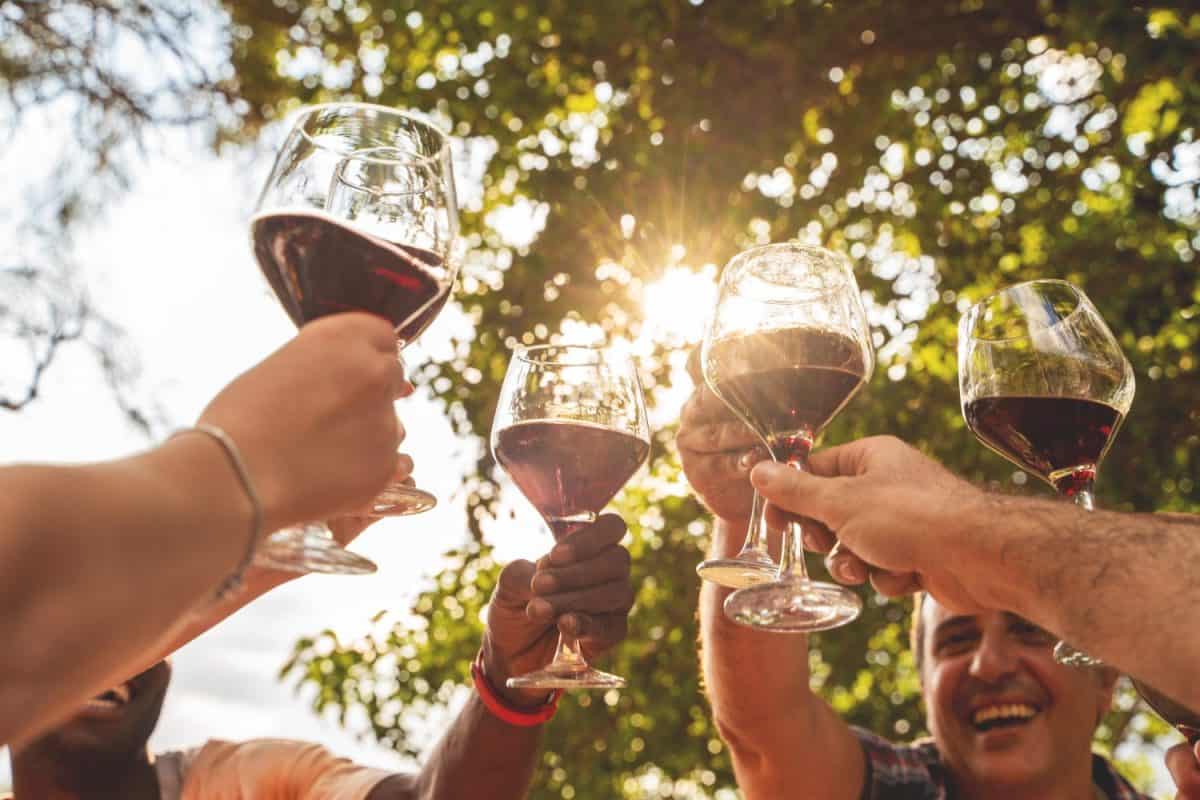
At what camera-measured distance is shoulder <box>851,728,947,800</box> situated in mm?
3686

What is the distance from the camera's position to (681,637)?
7148 mm

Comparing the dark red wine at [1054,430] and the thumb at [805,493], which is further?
the dark red wine at [1054,430]

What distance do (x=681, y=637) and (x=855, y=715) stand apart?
4.30 feet

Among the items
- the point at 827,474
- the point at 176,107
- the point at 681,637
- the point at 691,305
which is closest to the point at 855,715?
the point at 681,637

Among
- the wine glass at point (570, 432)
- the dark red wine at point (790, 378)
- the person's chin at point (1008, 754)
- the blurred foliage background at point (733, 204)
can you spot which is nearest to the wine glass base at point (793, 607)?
the dark red wine at point (790, 378)

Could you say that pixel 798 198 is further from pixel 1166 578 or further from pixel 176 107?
pixel 1166 578

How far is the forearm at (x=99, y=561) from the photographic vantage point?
0.98m

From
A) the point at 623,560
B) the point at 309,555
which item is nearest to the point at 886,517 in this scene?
the point at 623,560

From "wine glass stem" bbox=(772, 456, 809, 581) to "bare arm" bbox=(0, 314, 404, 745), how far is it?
2.42 ft

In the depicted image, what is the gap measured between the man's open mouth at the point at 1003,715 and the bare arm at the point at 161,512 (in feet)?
10.4

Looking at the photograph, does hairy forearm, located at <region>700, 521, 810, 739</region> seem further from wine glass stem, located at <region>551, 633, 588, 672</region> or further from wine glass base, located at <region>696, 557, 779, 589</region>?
wine glass base, located at <region>696, 557, 779, 589</region>

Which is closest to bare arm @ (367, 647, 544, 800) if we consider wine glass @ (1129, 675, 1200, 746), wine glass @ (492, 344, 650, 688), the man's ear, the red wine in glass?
wine glass @ (492, 344, 650, 688)

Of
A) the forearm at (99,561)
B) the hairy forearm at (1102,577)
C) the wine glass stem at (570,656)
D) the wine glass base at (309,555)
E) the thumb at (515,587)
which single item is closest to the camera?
the forearm at (99,561)

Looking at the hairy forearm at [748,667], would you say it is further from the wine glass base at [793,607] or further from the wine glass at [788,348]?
the wine glass base at [793,607]
